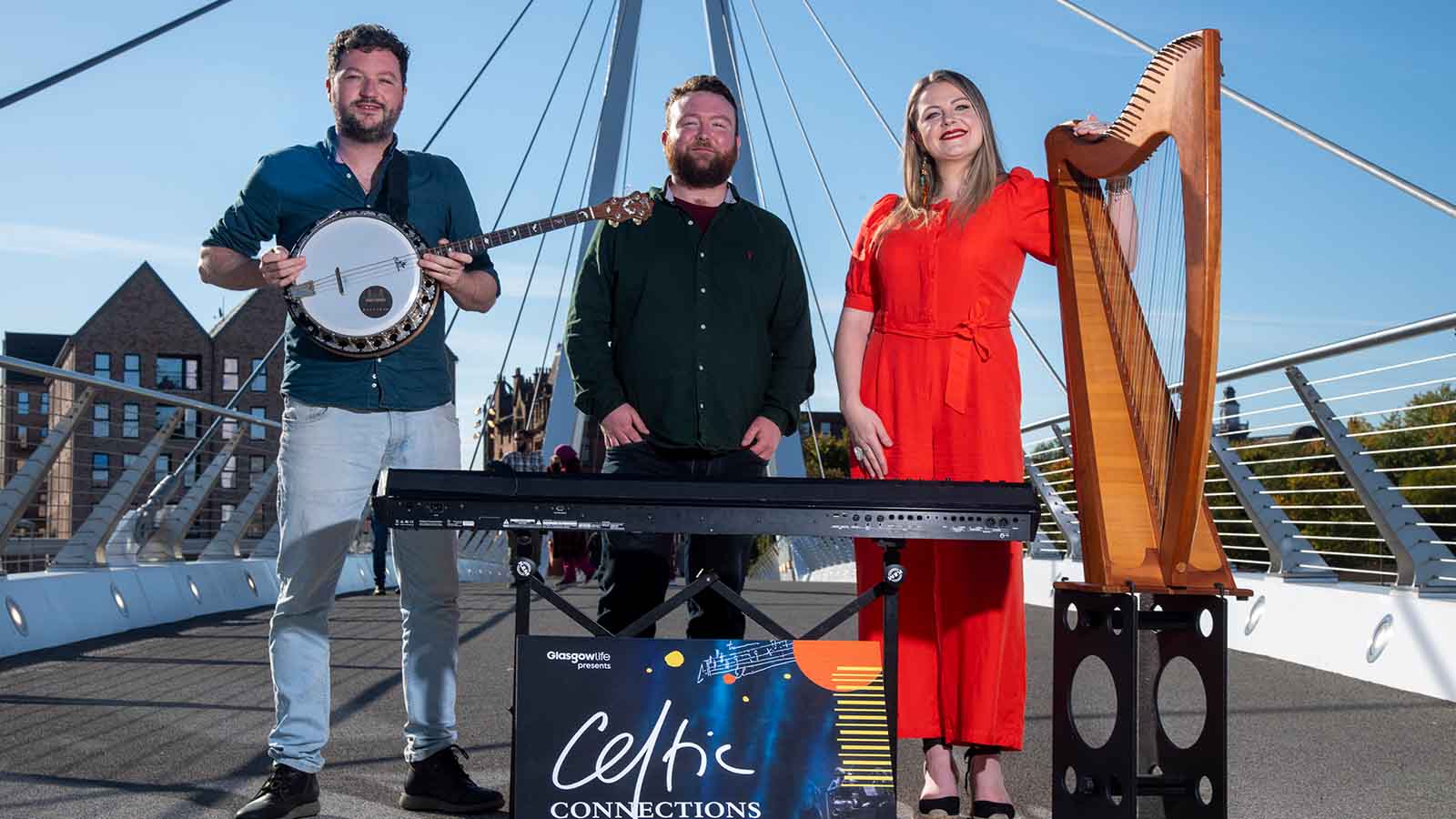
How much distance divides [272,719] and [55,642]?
2.83 metres

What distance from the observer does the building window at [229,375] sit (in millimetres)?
60812

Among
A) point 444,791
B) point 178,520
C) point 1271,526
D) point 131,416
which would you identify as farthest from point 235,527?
point 131,416

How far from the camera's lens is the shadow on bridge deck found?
3426 millimetres

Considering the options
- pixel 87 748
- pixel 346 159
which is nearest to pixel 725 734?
pixel 346 159

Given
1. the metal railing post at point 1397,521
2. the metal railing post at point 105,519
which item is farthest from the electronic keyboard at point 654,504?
the metal railing post at point 105,519

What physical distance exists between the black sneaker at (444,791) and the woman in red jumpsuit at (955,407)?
955 millimetres

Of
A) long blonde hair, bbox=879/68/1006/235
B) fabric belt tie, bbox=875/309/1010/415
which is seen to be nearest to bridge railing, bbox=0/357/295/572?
long blonde hair, bbox=879/68/1006/235

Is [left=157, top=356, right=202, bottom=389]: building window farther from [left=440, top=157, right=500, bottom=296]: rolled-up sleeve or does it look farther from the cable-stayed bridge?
[left=440, top=157, right=500, bottom=296]: rolled-up sleeve

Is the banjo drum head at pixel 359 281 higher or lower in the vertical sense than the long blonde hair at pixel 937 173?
lower

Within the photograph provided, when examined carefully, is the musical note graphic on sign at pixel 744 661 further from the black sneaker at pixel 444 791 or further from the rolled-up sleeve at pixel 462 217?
the rolled-up sleeve at pixel 462 217

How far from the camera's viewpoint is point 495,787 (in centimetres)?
362

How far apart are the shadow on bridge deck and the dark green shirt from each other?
1022 millimetres

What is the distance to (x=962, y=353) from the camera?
3.37 meters

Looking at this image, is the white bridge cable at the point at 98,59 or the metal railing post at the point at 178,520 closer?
the white bridge cable at the point at 98,59
